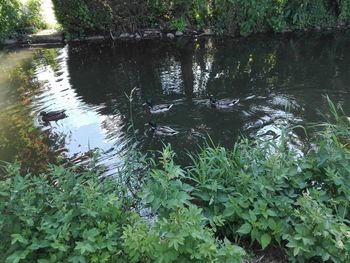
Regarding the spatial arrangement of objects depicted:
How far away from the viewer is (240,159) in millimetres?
3824

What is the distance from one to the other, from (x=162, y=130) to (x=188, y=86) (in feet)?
7.83

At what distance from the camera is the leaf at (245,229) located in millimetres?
3107

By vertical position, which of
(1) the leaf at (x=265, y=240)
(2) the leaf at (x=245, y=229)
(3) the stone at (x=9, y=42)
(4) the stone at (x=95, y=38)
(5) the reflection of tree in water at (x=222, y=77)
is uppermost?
(2) the leaf at (x=245, y=229)

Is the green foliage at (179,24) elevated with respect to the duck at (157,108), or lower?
elevated

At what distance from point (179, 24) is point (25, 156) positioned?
8.20m

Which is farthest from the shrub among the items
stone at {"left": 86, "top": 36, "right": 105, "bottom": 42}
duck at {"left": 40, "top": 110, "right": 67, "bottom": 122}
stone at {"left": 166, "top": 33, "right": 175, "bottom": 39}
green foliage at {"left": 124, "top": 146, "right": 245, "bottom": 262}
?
green foliage at {"left": 124, "top": 146, "right": 245, "bottom": 262}

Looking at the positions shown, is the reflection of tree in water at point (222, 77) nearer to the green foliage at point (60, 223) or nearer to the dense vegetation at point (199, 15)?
the dense vegetation at point (199, 15)

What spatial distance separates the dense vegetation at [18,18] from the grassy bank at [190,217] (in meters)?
12.0

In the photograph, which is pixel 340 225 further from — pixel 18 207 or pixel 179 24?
pixel 179 24

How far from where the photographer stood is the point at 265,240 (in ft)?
10.1

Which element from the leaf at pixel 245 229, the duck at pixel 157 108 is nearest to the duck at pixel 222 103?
the duck at pixel 157 108

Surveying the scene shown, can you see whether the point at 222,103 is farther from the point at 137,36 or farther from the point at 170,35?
the point at 137,36

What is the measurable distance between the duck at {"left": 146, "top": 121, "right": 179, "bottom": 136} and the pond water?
11 centimetres

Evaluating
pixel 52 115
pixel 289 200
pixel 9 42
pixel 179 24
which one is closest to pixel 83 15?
pixel 9 42
